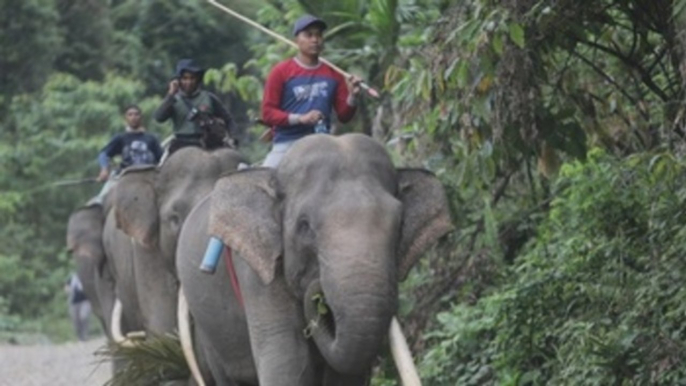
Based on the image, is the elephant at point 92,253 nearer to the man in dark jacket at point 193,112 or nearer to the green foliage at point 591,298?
the man in dark jacket at point 193,112

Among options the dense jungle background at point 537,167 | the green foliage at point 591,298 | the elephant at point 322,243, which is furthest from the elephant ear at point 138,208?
the elephant at point 322,243

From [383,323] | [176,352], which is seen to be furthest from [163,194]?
[383,323]

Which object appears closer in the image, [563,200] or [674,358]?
[674,358]

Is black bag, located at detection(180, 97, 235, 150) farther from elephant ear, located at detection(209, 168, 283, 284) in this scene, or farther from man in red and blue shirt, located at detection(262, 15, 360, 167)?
elephant ear, located at detection(209, 168, 283, 284)

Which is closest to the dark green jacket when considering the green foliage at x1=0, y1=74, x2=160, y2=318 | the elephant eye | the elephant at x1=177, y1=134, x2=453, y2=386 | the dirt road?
the elephant at x1=177, y1=134, x2=453, y2=386

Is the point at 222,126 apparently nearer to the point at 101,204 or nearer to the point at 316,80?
the point at 316,80

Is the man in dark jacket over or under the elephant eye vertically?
over

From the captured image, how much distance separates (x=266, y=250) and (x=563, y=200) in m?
3.40

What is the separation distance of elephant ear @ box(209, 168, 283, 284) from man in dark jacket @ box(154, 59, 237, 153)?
12.7 feet

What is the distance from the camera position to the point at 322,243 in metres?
9.51

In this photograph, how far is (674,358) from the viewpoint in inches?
410

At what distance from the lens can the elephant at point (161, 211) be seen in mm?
13625

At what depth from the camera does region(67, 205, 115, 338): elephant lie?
17984mm

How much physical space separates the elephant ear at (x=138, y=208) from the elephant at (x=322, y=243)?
11.5ft
